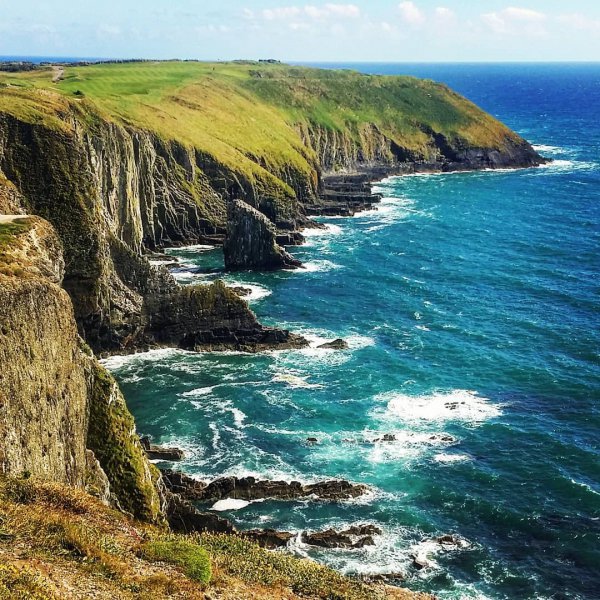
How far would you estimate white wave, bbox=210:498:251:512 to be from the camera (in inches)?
2180

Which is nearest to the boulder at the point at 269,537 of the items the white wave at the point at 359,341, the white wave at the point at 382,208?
the white wave at the point at 359,341

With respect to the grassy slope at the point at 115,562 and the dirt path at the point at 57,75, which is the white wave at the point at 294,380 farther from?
the dirt path at the point at 57,75

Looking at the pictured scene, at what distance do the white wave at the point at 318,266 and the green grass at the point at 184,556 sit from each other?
274 ft

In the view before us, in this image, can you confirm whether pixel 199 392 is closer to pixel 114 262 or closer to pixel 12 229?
pixel 114 262

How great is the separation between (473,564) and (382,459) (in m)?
14.2

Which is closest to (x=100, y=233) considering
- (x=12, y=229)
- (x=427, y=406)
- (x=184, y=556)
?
(x=12, y=229)

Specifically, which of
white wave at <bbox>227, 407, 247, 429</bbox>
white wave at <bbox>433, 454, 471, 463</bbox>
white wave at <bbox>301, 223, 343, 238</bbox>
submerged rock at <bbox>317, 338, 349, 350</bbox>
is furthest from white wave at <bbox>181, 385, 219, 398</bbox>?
white wave at <bbox>301, 223, 343, 238</bbox>

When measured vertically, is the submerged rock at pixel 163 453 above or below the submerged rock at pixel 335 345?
below

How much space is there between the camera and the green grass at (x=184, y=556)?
3169 cm

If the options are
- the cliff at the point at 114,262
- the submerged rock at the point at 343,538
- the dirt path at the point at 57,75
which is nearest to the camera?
the cliff at the point at 114,262

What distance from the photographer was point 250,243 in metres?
114

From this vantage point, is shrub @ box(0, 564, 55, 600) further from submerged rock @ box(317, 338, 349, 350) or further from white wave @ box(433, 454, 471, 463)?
submerged rock @ box(317, 338, 349, 350)

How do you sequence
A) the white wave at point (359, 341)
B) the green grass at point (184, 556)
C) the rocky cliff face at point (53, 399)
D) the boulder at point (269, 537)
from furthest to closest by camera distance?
the white wave at point (359, 341), the boulder at point (269, 537), the rocky cliff face at point (53, 399), the green grass at point (184, 556)

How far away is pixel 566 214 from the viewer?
150125 mm
